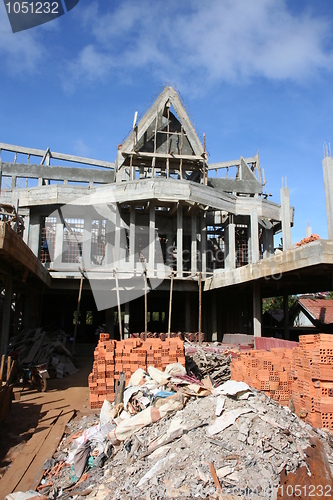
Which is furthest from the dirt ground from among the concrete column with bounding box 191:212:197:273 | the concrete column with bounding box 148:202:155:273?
the concrete column with bounding box 191:212:197:273

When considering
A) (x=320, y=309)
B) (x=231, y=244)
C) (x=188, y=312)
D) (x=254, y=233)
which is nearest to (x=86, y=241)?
(x=188, y=312)

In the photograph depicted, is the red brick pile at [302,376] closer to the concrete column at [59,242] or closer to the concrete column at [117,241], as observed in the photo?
the concrete column at [117,241]

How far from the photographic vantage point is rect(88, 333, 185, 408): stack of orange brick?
11094mm

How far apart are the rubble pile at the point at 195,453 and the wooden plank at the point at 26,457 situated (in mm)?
458

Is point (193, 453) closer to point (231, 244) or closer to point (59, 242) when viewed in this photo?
point (59, 242)

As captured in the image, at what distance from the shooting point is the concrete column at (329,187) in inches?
482

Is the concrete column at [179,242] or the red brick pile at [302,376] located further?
the concrete column at [179,242]

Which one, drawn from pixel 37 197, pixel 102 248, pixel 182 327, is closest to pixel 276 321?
pixel 182 327

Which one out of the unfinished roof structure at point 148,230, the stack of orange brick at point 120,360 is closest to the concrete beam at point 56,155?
the unfinished roof structure at point 148,230

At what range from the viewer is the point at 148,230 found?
81.4 ft

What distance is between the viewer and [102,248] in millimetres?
25281

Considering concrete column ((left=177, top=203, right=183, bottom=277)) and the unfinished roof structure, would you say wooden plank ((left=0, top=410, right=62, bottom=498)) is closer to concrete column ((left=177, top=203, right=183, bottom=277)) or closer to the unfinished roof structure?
the unfinished roof structure

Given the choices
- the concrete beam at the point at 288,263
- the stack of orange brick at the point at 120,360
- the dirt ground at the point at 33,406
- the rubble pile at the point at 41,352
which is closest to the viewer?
the dirt ground at the point at 33,406

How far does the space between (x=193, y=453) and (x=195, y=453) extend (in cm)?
3
